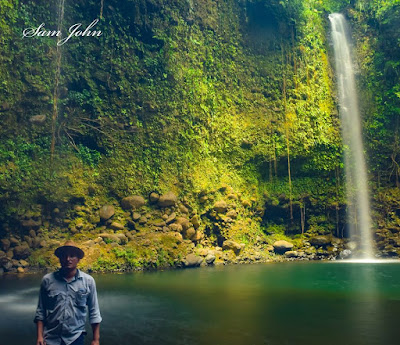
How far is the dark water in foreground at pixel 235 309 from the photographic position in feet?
25.6

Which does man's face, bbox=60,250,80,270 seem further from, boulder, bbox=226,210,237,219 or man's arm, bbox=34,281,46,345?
boulder, bbox=226,210,237,219

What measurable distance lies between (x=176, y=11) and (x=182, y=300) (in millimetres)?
19022

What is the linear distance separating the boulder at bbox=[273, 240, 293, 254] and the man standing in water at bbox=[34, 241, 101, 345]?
2186cm

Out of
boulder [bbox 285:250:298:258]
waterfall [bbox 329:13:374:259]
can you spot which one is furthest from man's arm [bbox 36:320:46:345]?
waterfall [bbox 329:13:374:259]

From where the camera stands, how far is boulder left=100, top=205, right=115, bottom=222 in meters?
20.5

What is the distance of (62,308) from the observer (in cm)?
439

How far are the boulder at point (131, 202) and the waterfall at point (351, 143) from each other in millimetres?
13218

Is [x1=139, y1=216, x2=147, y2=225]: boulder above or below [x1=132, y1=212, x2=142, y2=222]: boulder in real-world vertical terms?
below

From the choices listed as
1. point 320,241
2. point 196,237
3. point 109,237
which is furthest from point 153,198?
point 320,241

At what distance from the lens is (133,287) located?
550 inches

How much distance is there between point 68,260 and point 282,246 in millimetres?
22011

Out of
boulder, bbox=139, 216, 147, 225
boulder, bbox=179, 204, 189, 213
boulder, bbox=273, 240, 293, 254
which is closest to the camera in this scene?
boulder, bbox=139, 216, 147, 225

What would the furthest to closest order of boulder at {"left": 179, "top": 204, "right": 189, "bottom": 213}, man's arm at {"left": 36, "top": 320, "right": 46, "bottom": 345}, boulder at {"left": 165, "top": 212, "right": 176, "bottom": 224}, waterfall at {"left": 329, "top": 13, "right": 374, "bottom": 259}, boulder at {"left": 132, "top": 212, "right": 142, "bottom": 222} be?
waterfall at {"left": 329, "top": 13, "right": 374, "bottom": 259}, boulder at {"left": 179, "top": 204, "right": 189, "bottom": 213}, boulder at {"left": 165, "top": 212, "right": 176, "bottom": 224}, boulder at {"left": 132, "top": 212, "right": 142, "bottom": 222}, man's arm at {"left": 36, "top": 320, "right": 46, "bottom": 345}

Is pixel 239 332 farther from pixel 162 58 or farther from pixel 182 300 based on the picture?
pixel 162 58
